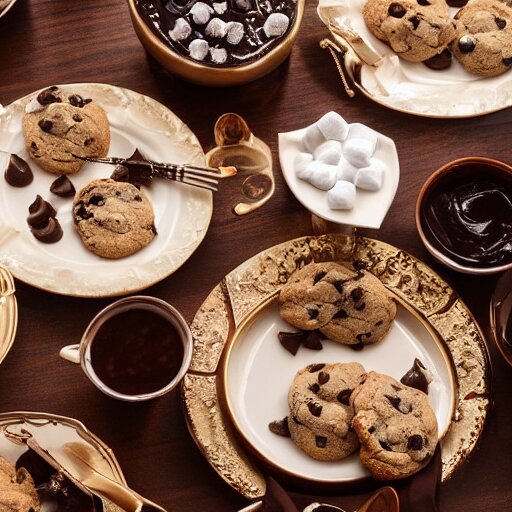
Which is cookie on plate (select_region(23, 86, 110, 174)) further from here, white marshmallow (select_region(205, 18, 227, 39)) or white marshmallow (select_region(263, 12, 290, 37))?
white marshmallow (select_region(263, 12, 290, 37))

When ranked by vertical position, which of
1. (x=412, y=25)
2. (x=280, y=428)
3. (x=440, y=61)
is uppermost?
(x=412, y=25)

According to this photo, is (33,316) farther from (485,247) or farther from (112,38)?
(485,247)

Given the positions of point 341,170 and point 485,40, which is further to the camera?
point 485,40

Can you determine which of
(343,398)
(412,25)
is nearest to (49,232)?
(343,398)

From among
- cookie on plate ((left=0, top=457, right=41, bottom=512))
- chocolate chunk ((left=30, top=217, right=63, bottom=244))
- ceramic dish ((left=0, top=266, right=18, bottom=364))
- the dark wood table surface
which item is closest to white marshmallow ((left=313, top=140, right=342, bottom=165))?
the dark wood table surface

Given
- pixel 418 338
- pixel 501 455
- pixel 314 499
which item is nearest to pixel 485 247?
pixel 418 338

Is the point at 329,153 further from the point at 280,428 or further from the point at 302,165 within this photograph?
the point at 280,428
